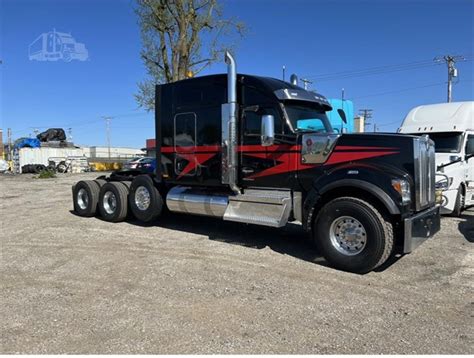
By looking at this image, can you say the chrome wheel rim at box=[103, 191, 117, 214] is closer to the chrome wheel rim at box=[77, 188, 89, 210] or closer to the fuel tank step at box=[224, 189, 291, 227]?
the chrome wheel rim at box=[77, 188, 89, 210]

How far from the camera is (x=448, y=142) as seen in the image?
10.9 m

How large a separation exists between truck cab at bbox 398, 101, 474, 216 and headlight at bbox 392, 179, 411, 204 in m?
4.67

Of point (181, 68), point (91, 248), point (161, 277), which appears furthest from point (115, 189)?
point (181, 68)

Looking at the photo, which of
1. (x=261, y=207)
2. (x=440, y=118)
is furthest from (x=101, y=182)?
(x=440, y=118)

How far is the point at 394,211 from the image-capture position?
220 inches

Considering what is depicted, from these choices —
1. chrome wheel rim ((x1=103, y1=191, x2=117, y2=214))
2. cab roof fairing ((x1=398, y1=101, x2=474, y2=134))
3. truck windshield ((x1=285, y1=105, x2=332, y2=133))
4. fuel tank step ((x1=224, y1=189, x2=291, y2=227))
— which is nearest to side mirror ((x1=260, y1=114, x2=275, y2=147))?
truck windshield ((x1=285, y1=105, x2=332, y2=133))

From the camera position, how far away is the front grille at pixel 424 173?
5963mm

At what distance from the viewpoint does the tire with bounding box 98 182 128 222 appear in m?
9.55

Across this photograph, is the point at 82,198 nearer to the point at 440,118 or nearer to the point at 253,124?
the point at 253,124

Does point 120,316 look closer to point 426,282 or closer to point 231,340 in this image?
point 231,340

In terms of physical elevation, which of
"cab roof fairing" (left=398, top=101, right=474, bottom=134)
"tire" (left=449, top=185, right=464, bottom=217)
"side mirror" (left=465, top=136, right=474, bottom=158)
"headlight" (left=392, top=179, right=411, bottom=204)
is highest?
"cab roof fairing" (left=398, top=101, right=474, bottom=134)

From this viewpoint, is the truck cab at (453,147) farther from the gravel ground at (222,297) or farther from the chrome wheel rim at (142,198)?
the chrome wheel rim at (142,198)

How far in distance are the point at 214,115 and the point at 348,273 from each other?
12.0ft

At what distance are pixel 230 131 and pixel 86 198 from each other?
5.07 m
